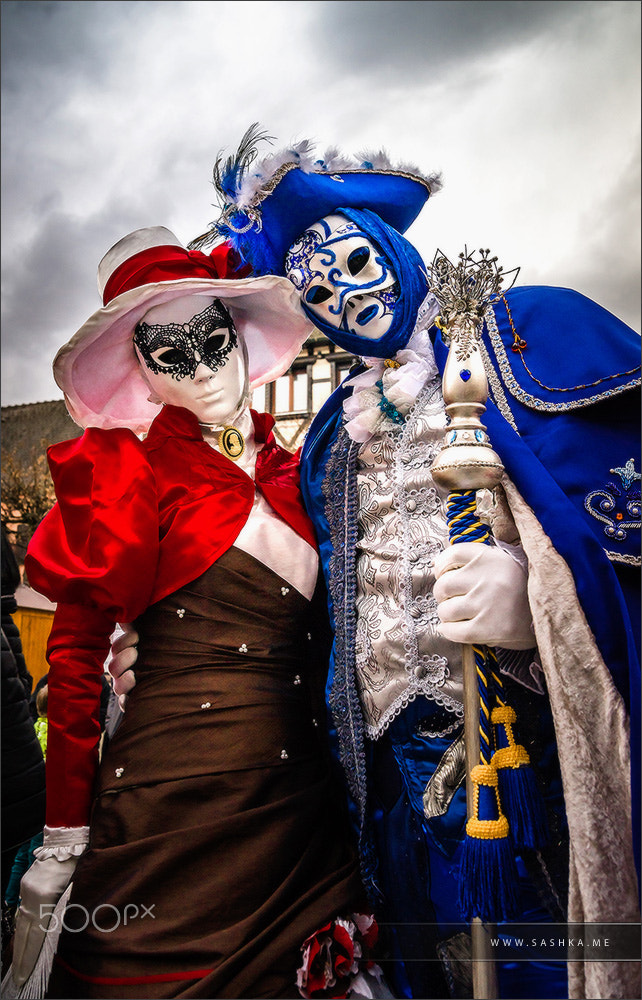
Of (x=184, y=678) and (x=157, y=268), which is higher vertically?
(x=157, y=268)

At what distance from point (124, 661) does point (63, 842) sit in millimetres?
409

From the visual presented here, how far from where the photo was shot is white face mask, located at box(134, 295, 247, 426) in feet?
6.20

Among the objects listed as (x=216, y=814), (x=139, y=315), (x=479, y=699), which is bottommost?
(x=216, y=814)

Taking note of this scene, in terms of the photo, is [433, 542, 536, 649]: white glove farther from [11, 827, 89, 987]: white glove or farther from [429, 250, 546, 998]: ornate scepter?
[11, 827, 89, 987]: white glove

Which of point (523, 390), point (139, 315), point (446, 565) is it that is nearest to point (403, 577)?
point (446, 565)

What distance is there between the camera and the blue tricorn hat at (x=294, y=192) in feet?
6.18

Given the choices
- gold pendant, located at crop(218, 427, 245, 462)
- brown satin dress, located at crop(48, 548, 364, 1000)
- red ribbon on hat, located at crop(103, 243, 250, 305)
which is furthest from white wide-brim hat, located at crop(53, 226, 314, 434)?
brown satin dress, located at crop(48, 548, 364, 1000)

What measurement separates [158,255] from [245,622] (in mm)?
967

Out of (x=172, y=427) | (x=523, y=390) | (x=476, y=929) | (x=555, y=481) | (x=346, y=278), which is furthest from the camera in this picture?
(x=172, y=427)

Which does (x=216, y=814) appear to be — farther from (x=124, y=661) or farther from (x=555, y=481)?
(x=555, y=481)

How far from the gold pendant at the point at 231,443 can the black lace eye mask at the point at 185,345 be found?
0.17 metres

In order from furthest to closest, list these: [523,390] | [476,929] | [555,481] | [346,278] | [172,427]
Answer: [172,427], [346,278], [523,390], [555,481], [476,929]

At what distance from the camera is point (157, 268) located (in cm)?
193

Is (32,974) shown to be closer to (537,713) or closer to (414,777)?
(414,777)
